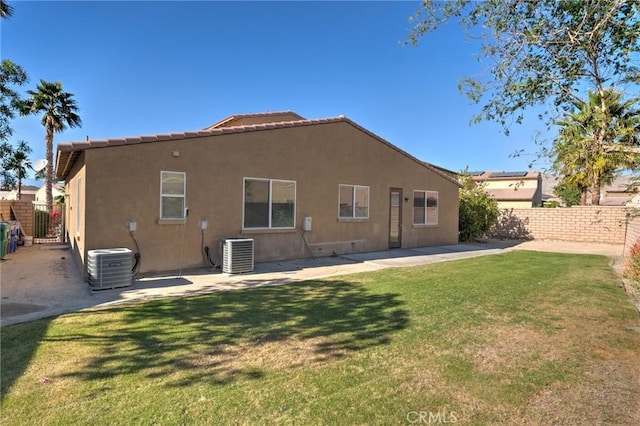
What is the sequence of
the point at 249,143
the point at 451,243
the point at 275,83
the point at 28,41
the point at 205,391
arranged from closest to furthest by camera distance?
the point at 205,391
the point at 249,143
the point at 28,41
the point at 451,243
the point at 275,83

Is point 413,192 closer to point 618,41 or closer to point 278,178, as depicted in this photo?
point 278,178

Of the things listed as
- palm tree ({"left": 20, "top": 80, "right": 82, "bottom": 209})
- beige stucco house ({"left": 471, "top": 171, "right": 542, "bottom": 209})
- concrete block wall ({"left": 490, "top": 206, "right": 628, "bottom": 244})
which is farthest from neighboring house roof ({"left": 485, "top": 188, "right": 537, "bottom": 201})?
palm tree ({"left": 20, "top": 80, "right": 82, "bottom": 209})

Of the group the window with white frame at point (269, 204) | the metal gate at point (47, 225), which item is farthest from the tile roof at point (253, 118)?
the metal gate at point (47, 225)

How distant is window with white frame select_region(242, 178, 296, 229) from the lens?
10648mm

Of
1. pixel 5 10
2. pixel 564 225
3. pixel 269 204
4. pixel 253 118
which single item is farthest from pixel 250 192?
pixel 564 225

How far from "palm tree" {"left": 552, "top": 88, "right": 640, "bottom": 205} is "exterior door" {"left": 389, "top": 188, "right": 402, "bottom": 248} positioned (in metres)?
9.17

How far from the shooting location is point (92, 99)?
22438 mm

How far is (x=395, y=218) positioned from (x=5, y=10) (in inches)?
615

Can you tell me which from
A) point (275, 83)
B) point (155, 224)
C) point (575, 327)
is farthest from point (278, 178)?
point (275, 83)

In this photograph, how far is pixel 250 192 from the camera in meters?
10.7

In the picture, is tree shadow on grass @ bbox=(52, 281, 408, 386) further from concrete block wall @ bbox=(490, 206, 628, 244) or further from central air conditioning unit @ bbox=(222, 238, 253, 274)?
concrete block wall @ bbox=(490, 206, 628, 244)

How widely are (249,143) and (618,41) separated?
27.3 feet

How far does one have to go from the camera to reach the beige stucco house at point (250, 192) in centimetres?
848

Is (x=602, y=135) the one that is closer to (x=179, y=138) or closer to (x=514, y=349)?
(x=514, y=349)
